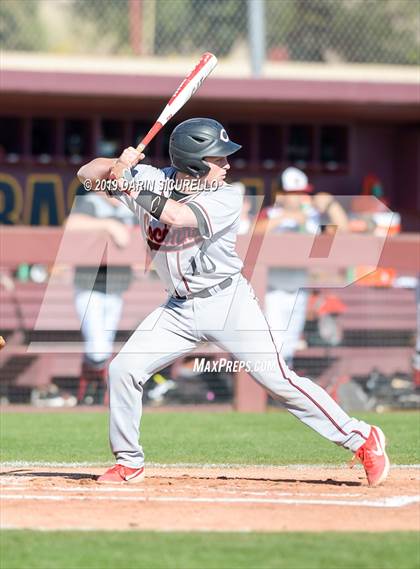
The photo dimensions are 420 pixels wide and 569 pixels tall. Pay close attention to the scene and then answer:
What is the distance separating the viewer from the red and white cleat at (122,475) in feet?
21.3

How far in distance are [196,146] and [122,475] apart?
Result: 1814mm

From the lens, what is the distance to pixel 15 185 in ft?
49.0

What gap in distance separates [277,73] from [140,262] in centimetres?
382

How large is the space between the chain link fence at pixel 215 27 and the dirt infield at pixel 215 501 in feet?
25.7

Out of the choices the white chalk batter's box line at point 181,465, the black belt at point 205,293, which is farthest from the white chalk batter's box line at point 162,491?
the white chalk batter's box line at point 181,465

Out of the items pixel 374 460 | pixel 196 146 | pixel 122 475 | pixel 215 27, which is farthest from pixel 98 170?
pixel 215 27

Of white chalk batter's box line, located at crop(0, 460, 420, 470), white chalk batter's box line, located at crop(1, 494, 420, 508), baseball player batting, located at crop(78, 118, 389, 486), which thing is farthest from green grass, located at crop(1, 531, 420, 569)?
white chalk batter's box line, located at crop(0, 460, 420, 470)

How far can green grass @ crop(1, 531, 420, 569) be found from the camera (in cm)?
448

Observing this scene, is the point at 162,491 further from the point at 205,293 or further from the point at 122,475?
the point at 205,293

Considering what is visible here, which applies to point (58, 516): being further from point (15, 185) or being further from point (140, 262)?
point (15, 185)

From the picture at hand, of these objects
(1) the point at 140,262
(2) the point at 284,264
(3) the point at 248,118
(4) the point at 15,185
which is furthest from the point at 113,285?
(3) the point at 248,118
